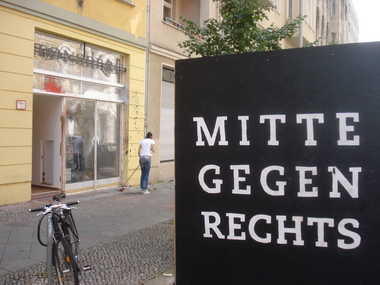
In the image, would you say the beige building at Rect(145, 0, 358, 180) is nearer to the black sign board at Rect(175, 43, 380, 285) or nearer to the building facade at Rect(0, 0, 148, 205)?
the building facade at Rect(0, 0, 148, 205)

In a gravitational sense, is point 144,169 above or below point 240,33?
below

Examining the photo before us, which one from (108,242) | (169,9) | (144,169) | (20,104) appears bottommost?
(108,242)

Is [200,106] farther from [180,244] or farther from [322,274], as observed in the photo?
[322,274]

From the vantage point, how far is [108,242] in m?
6.02

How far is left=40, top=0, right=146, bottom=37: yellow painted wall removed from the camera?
32.3 ft

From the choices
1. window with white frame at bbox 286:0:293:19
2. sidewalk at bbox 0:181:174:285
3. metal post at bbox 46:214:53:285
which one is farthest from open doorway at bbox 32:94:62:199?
window with white frame at bbox 286:0:293:19

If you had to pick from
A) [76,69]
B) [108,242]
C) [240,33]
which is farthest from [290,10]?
[108,242]

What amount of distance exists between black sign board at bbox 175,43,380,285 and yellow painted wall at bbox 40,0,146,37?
27.1ft

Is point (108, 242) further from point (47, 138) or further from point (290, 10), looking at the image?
point (290, 10)

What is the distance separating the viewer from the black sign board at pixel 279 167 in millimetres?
2113

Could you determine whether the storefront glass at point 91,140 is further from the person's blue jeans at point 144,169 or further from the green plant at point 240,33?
the green plant at point 240,33

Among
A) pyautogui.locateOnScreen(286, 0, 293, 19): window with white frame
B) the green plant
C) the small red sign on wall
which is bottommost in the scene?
the small red sign on wall

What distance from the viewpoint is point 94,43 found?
416 inches

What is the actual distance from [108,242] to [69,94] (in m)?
5.26
